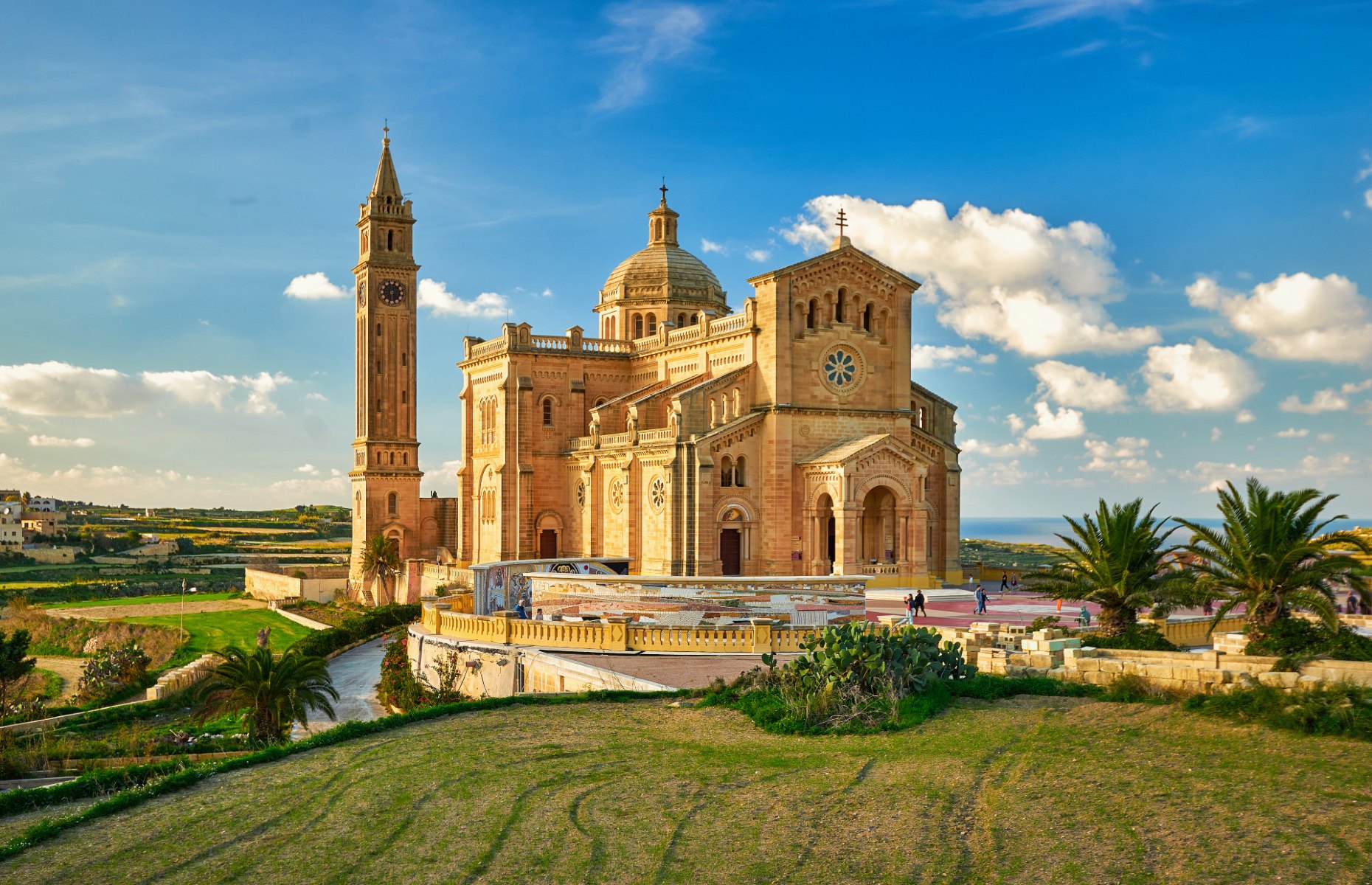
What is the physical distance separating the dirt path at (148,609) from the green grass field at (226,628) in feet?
5.29

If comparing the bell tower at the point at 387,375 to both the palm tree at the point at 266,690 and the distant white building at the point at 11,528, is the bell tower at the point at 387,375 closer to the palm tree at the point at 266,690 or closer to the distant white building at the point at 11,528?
the palm tree at the point at 266,690

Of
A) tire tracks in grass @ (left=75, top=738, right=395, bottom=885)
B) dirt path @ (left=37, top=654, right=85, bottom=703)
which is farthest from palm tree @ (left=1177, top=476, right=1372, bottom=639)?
dirt path @ (left=37, top=654, right=85, bottom=703)

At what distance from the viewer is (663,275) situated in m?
62.1

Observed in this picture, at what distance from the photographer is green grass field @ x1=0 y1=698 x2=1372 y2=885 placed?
37.5 ft

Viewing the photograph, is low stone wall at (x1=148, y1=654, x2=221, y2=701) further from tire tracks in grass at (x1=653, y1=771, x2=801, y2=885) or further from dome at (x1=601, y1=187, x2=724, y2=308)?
dome at (x1=601, y1=187, x2=724, y2=308)

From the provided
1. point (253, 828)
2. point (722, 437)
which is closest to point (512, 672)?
point (253, 828)

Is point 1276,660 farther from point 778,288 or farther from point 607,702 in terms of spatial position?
point 778,288

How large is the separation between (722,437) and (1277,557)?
25.1 meters

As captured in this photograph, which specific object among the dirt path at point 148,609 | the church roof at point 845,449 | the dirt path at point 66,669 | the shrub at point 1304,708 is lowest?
the dirt path at point 66,669

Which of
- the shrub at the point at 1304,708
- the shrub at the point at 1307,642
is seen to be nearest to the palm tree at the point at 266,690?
the shrub at the point at 1304,708

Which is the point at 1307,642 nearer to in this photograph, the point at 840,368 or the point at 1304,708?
the point at 1304,708

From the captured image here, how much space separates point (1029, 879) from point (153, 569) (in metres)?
104

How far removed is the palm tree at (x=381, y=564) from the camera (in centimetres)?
6219

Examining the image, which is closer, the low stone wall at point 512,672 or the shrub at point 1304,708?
the shrub at point 1304,708
